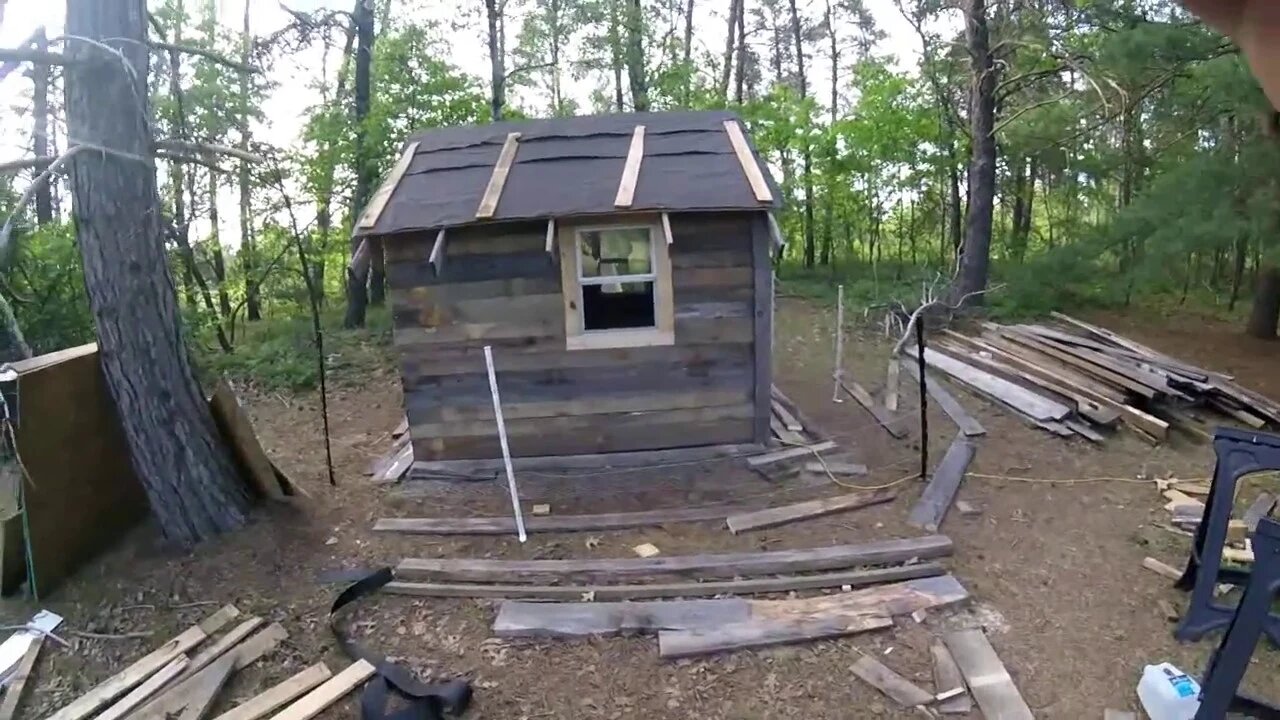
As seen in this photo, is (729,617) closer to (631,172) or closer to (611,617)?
(611,617)

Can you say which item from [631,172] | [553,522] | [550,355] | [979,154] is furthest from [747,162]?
[979,154]

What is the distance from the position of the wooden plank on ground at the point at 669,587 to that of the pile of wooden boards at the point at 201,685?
1025 millimetres

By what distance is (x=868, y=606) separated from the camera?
5.89 m

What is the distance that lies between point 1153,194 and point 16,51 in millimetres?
12647

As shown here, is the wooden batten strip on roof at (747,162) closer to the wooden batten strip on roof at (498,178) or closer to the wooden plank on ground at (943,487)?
the wooden batten strip on roof at (498,178)

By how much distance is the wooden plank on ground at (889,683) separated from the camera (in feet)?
16.2

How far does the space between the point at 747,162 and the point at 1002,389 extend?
445 centimetres

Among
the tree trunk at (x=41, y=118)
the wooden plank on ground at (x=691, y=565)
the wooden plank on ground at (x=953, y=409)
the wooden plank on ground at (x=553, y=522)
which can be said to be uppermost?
the tree trunk at (x=41, y=118)

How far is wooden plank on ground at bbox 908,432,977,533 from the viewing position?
286 inches

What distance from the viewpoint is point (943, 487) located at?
25.7ft

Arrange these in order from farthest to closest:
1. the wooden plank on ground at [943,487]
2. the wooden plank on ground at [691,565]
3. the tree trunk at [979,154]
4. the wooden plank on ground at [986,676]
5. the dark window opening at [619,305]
Answer: the tree trunk at [979,154] → the dark window opening at [619,305] → the wooden plank on ground at [943,487] → the wooden plank on ground at [691,565] → the wooden plank on ground at [986,676]

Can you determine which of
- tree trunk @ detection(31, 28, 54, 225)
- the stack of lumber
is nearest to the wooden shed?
tree trunk @ detection(31, 28, 54, 225)

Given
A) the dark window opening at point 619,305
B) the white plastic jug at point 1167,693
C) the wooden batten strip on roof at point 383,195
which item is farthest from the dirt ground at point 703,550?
the dark window opening at point 619,305

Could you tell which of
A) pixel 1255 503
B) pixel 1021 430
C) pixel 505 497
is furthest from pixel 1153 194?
pixel 505 497
